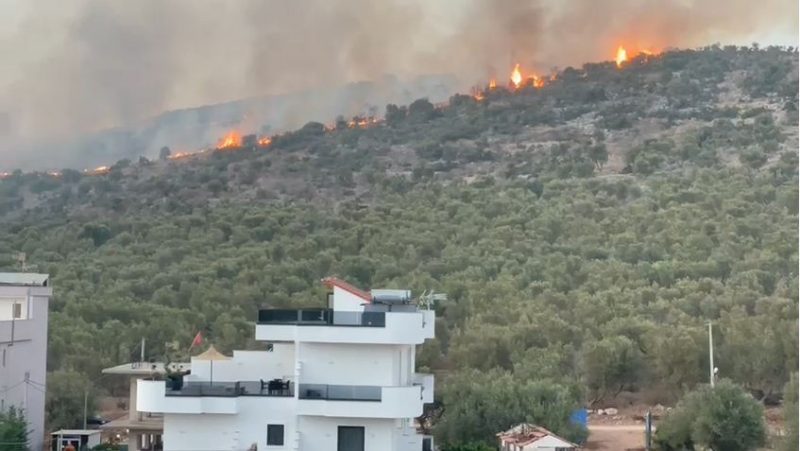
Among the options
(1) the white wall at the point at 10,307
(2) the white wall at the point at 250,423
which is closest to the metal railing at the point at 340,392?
(2) the white wall at the point at 250,423

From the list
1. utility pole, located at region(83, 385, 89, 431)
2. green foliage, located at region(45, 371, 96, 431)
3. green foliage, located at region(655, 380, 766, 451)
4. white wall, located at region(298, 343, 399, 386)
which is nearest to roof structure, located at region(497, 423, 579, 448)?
green foliage, located at region(655, 380, 766, 451)

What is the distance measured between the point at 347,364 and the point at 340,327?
69 cm

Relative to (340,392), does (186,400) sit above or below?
below

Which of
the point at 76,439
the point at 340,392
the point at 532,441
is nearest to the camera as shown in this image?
the point at 340,392

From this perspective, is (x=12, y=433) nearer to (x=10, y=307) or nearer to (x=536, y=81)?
(x=10, y=307)

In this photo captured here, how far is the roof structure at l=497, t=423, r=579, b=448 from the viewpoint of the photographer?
810 inches

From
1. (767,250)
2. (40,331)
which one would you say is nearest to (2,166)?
(767,250)

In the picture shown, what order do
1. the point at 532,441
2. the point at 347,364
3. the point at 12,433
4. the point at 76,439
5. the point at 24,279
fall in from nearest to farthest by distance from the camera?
the point at 347,364 → the point at 12,433 → the point at 532,441 → the point at 76,439 → the point at 24,279

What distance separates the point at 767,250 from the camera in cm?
4147

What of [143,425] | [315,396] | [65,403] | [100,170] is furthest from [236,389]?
[100,170]

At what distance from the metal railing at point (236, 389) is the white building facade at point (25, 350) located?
5.38 m

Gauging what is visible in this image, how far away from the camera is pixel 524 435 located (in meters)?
21.2

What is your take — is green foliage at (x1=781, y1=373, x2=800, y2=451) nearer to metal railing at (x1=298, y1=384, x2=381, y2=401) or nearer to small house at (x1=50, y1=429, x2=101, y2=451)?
metal railing at (x1=298, y1=384, x2=381, y2=401)

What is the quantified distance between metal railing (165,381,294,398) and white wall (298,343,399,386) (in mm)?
334
